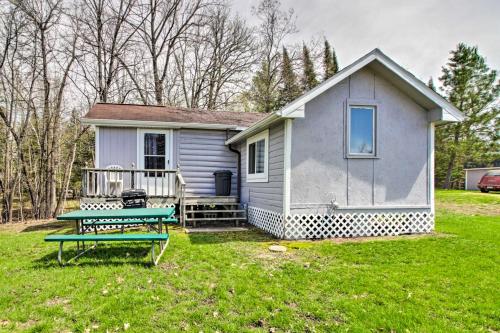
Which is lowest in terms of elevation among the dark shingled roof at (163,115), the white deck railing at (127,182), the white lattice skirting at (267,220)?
the white lattice skirting at (267,220)

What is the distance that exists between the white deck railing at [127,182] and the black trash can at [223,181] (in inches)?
52.4

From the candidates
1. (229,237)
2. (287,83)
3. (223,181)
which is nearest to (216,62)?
(287,83)

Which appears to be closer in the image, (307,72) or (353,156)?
(353,156)

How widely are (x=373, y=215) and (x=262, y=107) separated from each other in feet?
55.9

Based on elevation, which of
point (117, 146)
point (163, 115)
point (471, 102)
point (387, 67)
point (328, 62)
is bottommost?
point (117, 146)

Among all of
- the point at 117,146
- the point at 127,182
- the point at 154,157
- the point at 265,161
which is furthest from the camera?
the point at 154,157

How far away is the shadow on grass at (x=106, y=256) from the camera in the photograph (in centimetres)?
497

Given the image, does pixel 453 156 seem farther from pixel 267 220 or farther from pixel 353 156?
pixel 267 220

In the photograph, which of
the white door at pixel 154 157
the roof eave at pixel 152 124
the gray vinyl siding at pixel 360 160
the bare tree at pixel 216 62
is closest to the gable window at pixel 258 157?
the gray vinyl siding at pixel 360 160

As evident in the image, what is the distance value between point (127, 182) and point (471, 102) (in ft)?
87.0

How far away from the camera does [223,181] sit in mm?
10281

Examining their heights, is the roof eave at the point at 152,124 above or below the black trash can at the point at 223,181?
above

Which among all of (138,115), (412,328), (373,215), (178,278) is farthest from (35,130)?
(412,328)

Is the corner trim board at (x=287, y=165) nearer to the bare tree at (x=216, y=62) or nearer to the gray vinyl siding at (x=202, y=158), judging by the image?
the gray vinyl siding at (x=202, y=158)
